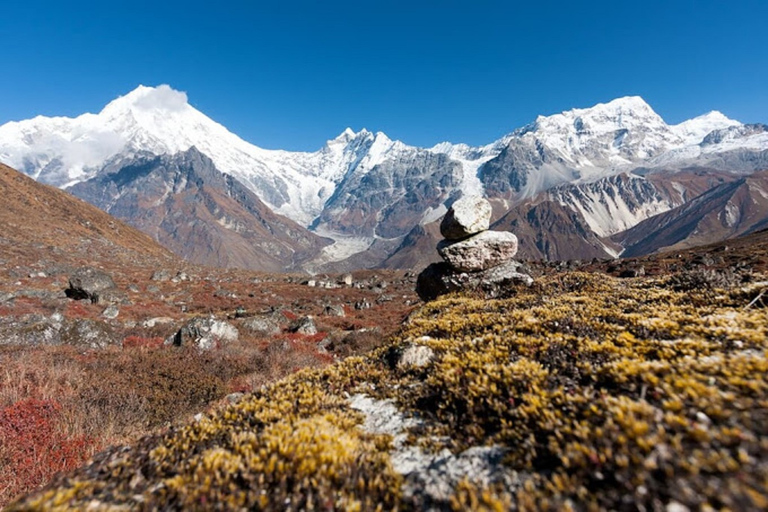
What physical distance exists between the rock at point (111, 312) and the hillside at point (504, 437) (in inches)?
1253

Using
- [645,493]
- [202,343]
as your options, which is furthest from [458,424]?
[202,343]

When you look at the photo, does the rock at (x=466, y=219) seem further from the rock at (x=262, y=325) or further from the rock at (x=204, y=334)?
the rock at (x=262, y=325)

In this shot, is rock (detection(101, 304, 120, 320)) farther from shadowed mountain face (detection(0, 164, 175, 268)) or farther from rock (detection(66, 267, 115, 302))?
shadowed mountain face (detection(0, 164, 175, 268))

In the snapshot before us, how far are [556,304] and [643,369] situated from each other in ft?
21.5

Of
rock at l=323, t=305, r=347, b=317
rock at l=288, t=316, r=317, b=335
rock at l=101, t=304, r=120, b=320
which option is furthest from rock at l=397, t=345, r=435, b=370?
rock at l=323, t=305, r=347, b=317

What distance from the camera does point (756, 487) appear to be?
2.74 metres

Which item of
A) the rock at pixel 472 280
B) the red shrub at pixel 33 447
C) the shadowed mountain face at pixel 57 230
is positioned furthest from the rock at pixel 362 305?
the shadowed mountain face at pixel 57 230

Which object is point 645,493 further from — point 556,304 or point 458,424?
point 556,304

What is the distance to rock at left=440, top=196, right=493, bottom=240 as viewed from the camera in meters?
20.7

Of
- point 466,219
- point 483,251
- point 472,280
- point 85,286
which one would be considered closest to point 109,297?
point 85,286

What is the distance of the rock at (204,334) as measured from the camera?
2106 cm

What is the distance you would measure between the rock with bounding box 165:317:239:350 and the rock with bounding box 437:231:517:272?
16036 millimetres

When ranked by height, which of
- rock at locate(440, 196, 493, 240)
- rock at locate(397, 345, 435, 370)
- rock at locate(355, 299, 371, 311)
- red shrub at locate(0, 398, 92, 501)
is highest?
rock at locate(440, 196, 493, 240)

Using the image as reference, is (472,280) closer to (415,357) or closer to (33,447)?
(415,357)
